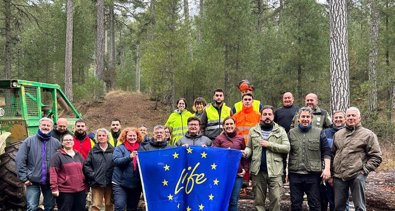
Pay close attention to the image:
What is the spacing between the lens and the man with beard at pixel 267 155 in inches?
240

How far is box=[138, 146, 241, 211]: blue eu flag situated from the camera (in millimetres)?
6070

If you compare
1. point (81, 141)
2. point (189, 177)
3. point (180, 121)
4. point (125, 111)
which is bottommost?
point (189, 177)

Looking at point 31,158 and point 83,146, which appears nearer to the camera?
point 31,158

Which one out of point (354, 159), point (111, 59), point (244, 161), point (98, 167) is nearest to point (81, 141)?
point (98, 167)

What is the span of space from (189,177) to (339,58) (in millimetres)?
6102

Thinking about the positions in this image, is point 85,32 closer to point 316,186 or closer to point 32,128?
point 32,128

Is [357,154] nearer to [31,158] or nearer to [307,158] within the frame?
[307,158]

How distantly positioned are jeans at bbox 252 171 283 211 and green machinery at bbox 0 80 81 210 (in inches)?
150

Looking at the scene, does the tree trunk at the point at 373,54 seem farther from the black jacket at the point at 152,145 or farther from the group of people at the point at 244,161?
the black jacket at the point at 152,145

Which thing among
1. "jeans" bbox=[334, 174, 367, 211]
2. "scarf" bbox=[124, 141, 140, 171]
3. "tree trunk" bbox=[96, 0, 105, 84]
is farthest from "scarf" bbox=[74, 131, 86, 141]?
"tree trunk" bbox=[96, 0, 105, 84]

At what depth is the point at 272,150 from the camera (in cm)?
610

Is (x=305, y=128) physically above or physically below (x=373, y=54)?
below

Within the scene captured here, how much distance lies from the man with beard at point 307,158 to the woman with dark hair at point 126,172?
7.74 ft

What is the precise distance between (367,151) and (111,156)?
3.66 meters
